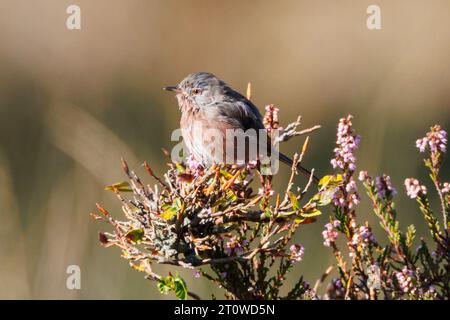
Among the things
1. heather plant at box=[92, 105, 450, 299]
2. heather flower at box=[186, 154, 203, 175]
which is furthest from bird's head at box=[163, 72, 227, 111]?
heather plant at box=[92, 105, 450, 299]

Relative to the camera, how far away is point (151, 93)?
6.96m

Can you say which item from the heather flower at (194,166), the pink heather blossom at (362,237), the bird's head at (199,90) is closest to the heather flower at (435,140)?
the pink heather blossom at (362,237)

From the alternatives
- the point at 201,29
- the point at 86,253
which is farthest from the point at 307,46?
the point at 86,253

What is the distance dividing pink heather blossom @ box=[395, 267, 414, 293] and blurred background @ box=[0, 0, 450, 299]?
198 centimetres

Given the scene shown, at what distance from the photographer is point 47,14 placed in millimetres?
8180

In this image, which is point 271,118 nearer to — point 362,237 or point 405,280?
point 362,237

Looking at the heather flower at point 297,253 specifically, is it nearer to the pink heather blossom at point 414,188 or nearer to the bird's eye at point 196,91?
the pink heather blossom at point 414,188

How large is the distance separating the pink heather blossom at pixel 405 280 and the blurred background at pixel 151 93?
198 cm

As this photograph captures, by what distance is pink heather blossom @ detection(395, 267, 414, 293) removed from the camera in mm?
2467

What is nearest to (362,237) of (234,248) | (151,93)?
(234,248)

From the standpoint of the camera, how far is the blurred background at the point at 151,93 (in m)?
4.65

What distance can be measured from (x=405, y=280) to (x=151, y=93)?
4792 millimetres

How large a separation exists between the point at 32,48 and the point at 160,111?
6.80 feet

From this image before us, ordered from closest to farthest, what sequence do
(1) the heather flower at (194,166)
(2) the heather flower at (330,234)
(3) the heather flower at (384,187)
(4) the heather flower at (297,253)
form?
1. (4) the heather flower at (297,253)
2. (2) the heather flower at (330,234)
3. (3) the heather flower at (384,187)
4. (1) the heather flower at (194,166)
